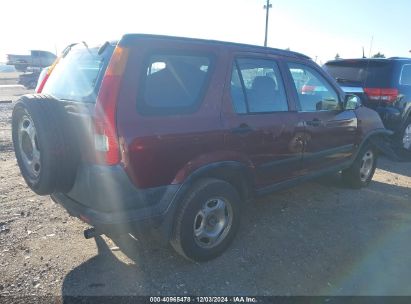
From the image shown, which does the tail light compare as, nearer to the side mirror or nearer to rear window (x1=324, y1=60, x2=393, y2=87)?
rear window (x1=324, y1=60, x2=393, y2=87)

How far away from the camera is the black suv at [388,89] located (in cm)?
688

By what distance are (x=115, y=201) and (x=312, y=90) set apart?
112 inches

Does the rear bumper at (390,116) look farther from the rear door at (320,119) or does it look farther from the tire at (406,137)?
the rear door at (320,119)

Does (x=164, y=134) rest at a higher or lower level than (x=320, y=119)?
higher

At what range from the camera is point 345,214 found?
4.53 metres

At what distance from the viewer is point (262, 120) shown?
3.52 m

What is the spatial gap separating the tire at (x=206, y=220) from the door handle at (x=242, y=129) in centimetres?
48

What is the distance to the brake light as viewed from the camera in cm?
253

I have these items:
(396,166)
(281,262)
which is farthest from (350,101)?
(396,166)

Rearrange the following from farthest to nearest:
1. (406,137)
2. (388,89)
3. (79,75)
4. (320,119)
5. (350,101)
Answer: (406,137), (388,89), (350,101), (320,119), (79,75)

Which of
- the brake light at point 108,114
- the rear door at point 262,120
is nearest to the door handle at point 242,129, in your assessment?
the rear door at point 262,120

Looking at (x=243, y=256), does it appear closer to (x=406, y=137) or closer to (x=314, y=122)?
(x=314, y=122)

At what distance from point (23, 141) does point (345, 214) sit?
148 inches

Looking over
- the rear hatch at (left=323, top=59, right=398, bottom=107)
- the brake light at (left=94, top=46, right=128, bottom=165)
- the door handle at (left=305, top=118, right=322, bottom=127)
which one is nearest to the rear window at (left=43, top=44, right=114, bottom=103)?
the brake light at (left=94, top=46, right=128, bottom=165)
